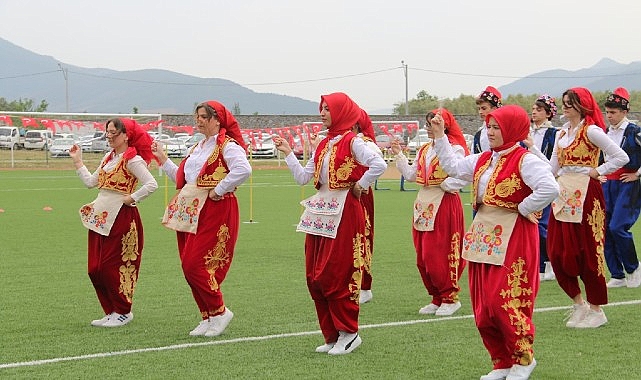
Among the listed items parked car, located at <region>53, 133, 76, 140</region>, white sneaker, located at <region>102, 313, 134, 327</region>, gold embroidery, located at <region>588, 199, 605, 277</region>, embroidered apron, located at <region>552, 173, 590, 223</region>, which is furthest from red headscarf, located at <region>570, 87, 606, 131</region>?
parked car, located at <region>53, 133, 76, 140</region>

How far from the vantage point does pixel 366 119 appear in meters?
8.77

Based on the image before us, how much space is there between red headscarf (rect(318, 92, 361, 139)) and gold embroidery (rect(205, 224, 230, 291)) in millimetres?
1196

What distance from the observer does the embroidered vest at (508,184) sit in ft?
20.0

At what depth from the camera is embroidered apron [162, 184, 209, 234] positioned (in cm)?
765

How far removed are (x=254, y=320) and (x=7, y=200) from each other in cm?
1526

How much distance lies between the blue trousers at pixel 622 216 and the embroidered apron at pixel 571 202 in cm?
155

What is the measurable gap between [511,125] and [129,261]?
11.9ft

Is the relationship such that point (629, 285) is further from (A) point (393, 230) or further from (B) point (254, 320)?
(A) point (393, 230)

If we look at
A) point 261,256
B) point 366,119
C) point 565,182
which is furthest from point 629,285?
point 261,256

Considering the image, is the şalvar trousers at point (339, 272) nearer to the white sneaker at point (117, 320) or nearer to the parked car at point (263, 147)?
the white sneaker at point (117, 320)

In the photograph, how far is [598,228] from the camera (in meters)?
8.12

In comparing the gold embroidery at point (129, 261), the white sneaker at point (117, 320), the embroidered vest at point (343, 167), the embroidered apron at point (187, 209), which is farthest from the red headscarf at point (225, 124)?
the white sneaker at point (117, 320)

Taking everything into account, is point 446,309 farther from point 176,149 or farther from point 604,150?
point 176,149

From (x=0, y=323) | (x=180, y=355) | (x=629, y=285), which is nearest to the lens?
(x=180, y=355)
